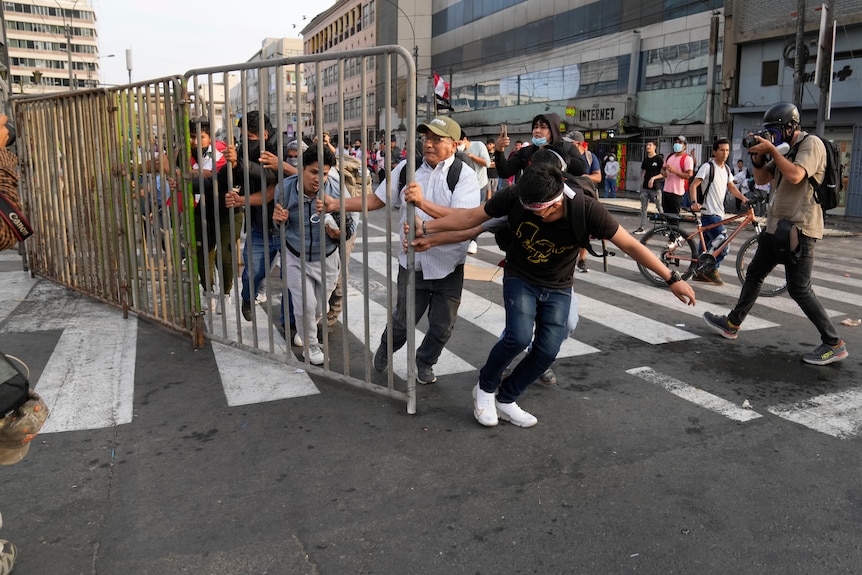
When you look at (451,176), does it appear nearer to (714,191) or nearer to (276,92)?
(276,92)

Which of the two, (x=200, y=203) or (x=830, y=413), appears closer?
(x=830, y=413)

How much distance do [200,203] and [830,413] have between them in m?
4.66

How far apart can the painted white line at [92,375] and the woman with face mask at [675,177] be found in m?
8.36

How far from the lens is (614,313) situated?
23.7 feet

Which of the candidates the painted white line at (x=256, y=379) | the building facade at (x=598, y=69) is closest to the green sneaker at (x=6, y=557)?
the painted white line at (x=256, y=379)

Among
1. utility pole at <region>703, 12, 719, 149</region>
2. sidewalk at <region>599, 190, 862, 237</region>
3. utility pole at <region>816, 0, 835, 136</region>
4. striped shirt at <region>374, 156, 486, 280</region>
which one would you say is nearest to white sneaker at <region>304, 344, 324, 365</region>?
striped shirt at <region>374, 156, 486, 280</region>

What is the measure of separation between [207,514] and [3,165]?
169 centimetres

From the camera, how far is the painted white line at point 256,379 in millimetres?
4719

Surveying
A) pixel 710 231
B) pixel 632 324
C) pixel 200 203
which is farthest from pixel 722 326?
pixel 200 203

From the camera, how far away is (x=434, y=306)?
4766mm

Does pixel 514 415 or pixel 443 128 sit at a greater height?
pixel 443 128

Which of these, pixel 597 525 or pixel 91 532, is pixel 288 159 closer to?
pixel 91 532

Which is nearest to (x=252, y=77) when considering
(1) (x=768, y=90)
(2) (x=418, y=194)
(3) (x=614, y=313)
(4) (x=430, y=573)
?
(2) (x=418, y=194)

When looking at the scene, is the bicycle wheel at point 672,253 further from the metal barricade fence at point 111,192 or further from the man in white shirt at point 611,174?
the man in white shirt at point 611,174
